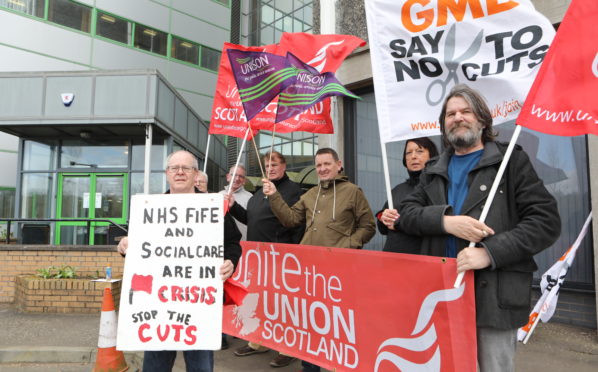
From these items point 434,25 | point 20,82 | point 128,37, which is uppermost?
point 128,37

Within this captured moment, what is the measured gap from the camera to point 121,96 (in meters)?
12.7

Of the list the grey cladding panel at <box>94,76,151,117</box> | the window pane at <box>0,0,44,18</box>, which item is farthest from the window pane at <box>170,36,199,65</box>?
the grey cladding panel at <box>94,76,151,117</box>

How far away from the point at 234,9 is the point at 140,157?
9544 millimetres

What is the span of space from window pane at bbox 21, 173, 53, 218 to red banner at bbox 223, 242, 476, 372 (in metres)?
12.1

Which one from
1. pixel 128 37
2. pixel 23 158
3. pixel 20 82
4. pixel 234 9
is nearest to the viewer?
pixel 20 82

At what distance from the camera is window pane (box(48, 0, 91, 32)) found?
15945 mm

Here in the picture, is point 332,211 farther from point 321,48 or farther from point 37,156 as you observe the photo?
point 37,156

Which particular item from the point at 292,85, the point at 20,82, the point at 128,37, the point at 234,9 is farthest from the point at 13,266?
the point at 234,9

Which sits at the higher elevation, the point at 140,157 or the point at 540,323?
the point at 140,157

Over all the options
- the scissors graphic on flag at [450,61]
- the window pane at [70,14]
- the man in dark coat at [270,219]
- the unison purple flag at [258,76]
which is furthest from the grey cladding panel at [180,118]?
the scissors graphic on flag at [450,61]

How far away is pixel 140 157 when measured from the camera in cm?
1413

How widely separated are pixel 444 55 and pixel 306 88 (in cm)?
174

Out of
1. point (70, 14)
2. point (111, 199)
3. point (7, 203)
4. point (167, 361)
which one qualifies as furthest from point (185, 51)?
point (167, 361)

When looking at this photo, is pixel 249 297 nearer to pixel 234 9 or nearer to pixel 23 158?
pixel 23 158
